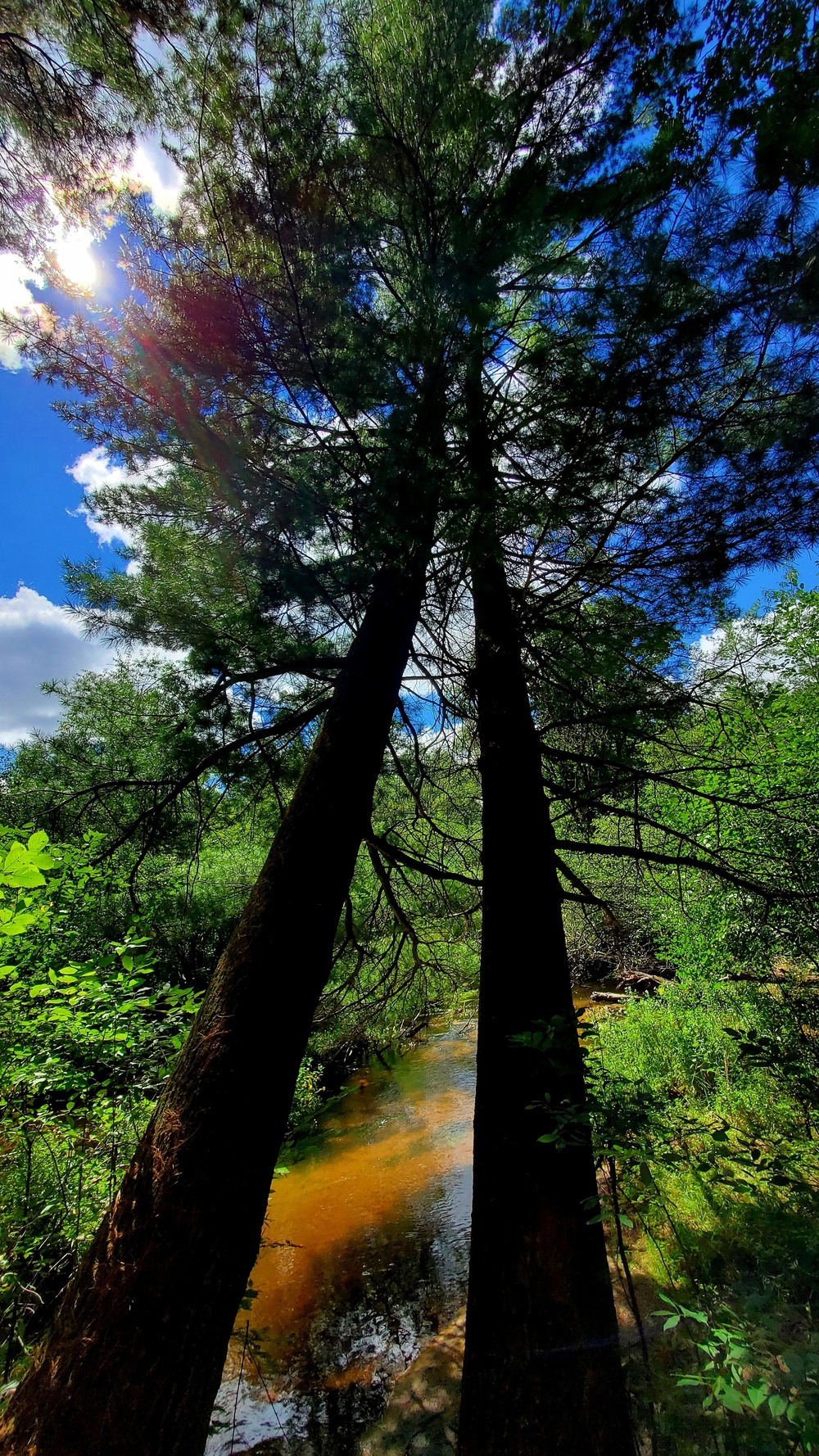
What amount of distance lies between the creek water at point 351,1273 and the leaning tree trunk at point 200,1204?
3.83 feet

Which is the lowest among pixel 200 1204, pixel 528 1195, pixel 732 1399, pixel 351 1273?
pixel 351 1273

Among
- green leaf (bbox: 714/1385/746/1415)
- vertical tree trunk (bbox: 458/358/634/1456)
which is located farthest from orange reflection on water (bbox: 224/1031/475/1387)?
green leaf (bbox: 714/1385/746/1415)

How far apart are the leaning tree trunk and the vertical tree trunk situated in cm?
69

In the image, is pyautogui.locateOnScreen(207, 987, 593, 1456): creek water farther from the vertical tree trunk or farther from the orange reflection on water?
the vertical tree trunk

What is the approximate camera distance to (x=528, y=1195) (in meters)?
1.81

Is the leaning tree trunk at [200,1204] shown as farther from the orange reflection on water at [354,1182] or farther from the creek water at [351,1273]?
the orange reflection on water at [354,1182]

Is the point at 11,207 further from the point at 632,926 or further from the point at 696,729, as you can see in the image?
the point at 632,926

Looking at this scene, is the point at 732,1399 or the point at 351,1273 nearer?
the point at 732,1399

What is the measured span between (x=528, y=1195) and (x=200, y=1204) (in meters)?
1.02

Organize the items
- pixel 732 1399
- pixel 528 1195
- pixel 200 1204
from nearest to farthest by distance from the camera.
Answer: pixel 732 1399 < pixel 200 1204 < pixel 528 1195

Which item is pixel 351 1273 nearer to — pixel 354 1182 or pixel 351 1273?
pixel 351 1273

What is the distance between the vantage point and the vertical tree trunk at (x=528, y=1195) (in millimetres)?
1613

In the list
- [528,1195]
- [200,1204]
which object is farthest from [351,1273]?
[200,1204]

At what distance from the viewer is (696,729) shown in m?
3.36
